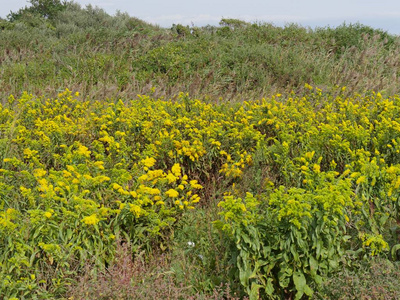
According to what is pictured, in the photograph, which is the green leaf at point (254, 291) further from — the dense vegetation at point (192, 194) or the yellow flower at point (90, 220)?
the yellow flower at point (90, 220)

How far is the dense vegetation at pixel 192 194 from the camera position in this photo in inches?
118

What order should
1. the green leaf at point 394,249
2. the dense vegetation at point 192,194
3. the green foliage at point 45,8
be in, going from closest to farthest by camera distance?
the dense vegetation at point 192,194 < the green leaf at point 394,249 < the green foliage at point 45,8

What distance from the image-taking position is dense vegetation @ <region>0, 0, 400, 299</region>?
9.84ft

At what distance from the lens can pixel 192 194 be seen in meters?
4.89

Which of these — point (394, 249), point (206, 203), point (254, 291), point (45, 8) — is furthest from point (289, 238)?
point (45, 8)

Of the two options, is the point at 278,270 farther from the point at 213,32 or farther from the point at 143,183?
the point at 213,32

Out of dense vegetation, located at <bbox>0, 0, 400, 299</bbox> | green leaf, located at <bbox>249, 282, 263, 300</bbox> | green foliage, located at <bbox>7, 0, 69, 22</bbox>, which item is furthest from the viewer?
green foliage, located at <bbox>7, 0, 69, 22</bbox>

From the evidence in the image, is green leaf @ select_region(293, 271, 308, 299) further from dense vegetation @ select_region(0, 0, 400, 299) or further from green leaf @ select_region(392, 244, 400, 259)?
green leaf @ select_region(392, 244, 400, 259)

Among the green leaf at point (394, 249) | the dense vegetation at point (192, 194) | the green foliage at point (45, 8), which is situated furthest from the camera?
the green foliage at point (45, 8)

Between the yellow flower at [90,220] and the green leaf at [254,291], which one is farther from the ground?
the yellow flower at [90,220]

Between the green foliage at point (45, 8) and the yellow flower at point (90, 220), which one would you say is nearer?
the yellow flower at point (90, 220)

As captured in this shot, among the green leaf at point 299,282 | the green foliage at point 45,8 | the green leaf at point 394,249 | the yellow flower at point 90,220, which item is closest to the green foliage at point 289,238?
the green leaf at point 299,282

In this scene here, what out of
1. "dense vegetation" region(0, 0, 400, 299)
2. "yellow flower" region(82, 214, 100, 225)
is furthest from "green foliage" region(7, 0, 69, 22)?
"yellow flower" region(82, 214, 100, 225)

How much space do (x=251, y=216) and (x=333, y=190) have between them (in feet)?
1.84
